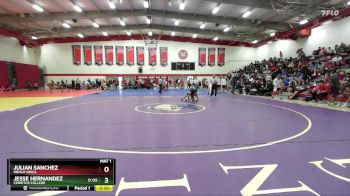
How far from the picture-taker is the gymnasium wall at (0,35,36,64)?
24.5 m

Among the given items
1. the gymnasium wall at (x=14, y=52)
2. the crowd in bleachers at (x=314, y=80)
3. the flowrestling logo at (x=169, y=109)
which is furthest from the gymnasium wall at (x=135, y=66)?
the flowrestling logo at (x=169, y=109)

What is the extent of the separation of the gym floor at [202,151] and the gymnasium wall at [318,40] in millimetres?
16205

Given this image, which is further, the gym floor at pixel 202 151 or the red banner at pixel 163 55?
the red banner at pixel 163 55

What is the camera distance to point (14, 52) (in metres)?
26.6

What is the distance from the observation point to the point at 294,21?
22812 millimetres

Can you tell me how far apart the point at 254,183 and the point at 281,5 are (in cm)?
1699

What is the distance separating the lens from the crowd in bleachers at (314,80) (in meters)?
11.4

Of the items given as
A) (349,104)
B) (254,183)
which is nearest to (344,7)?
(349,104)

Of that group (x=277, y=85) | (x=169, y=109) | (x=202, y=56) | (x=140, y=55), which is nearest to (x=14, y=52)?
(x=140, y=55)

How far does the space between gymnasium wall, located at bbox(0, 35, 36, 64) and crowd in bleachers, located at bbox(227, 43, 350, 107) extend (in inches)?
988

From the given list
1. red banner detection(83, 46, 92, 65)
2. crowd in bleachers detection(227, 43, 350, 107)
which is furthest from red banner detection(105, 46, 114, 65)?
crowd in bleachers detection(227, 43, 350, 107)

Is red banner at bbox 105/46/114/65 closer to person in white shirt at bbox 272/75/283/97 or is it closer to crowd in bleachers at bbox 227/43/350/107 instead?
crowd in bleachers at bbox 227/43/350/107
